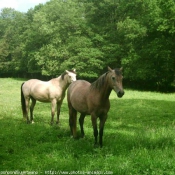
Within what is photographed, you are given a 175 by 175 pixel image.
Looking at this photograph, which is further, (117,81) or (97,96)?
(97,96)

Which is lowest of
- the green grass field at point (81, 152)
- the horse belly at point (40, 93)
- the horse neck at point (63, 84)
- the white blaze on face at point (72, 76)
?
the green grass field at point (81, 152)

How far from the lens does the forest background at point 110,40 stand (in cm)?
3086

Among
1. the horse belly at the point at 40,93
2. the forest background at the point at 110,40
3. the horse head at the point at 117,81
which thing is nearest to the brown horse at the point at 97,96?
the horse head at the point at 117,81

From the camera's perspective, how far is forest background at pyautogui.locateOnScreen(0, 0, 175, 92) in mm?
30859

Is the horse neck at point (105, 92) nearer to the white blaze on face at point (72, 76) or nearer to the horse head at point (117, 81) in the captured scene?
the horse head at point (117, 81)

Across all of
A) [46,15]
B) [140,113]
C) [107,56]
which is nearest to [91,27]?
[107,56]

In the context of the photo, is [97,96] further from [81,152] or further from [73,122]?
[73,122]

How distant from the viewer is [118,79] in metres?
6.24

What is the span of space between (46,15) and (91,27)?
37.5 ft

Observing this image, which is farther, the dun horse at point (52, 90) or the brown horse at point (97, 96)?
the dun horse at point (52, 90)

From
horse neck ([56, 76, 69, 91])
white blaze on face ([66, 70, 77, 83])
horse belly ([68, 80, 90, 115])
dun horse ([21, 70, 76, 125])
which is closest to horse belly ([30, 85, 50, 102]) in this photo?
dun horse ([21, 70, 76, 125])

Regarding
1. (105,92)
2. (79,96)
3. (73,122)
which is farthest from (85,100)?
(73,122)

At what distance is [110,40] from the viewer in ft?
133

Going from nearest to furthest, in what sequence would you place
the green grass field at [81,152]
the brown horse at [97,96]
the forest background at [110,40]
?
the green grass field at [81,152], the brown horse at [97,96], the forest background at [110,40]
